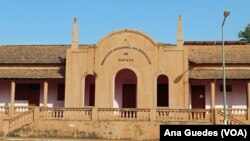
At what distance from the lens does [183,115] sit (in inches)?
951

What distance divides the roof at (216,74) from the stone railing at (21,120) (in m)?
11.5

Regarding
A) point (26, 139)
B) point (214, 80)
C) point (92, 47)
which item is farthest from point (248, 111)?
point (26, 139)

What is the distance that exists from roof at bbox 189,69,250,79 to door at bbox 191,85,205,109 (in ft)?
4.61

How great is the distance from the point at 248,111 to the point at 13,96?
17.3 meters

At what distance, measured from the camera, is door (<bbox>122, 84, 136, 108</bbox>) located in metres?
29.2

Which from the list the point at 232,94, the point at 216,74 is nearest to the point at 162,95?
the point at 216,74

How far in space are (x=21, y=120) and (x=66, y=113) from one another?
2.92m

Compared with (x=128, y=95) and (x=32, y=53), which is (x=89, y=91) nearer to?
(x=128, y=95)

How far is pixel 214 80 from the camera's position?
27781 millimetres

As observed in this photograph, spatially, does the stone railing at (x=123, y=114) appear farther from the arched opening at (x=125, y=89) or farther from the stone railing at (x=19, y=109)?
the stone railing at (x=19, y=109)

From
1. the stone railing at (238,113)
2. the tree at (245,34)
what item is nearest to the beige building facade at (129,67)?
the stone railing at (238,113)

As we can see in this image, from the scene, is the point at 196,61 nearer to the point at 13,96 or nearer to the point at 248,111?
the point at 248,111

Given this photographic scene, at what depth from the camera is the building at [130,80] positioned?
85.9 feet

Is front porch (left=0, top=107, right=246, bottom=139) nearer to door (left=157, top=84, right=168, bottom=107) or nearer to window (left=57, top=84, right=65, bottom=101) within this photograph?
door (left=157, top=84, right=168, bottom=107)
